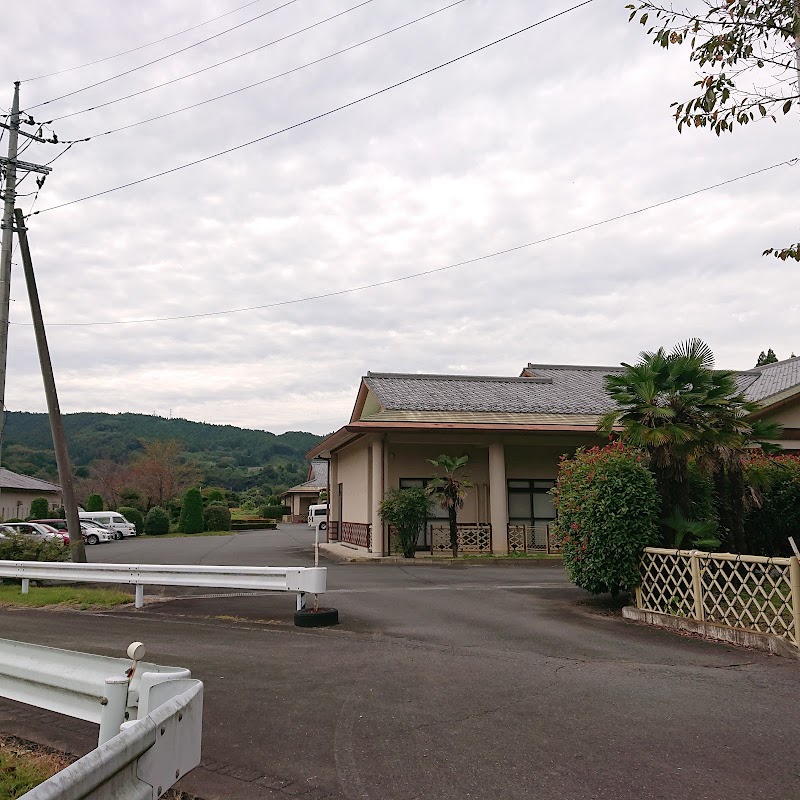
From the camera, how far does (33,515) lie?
4775cm

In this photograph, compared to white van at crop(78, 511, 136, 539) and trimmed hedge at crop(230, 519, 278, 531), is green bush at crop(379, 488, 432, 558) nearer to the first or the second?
white van at crop(78, 511, 136, 539)

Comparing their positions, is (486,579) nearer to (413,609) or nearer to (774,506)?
(413,609)

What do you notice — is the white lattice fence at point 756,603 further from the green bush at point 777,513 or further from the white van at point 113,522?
the white van at point 113,522

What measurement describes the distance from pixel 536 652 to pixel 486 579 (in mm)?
8355

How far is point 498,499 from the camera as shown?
23.5 metres

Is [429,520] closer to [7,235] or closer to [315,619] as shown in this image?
[315,619]

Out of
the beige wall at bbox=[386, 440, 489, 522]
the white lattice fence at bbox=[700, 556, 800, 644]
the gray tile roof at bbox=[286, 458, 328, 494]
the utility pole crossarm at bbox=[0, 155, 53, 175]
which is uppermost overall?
the utility pole crossarm at bbox=[0, 155, 53, 175]

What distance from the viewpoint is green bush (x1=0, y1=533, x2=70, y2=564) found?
16.2 metres

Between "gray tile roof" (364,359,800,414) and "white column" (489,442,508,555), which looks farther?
"gray tile roof" (364,359,800,414)

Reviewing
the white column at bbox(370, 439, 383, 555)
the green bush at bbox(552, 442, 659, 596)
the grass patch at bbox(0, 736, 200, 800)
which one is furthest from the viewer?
the white column at bbox(370, 439, 383, 555)

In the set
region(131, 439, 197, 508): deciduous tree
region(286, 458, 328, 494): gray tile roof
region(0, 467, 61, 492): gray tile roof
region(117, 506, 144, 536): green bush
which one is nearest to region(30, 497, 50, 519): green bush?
region(0, 467, 61, 492): gray tile roof

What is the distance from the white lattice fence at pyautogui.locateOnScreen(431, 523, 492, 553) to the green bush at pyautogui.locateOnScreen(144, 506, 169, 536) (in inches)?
1211

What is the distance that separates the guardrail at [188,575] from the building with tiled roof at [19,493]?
1535 inches

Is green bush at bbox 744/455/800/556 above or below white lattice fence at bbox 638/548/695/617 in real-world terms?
above
